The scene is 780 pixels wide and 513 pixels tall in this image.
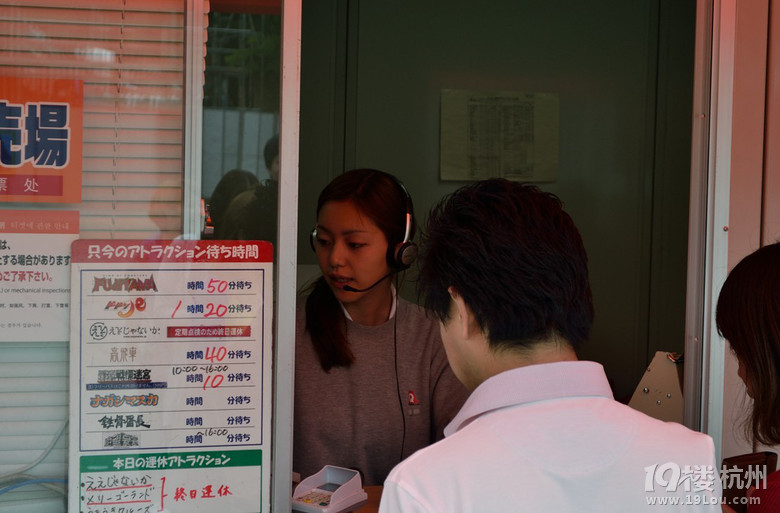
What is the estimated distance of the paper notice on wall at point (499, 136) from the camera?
350 centimetres

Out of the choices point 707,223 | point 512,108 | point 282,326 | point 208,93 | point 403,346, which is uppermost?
point 512,108

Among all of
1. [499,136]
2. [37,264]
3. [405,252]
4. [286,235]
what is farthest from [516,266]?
[499,136]

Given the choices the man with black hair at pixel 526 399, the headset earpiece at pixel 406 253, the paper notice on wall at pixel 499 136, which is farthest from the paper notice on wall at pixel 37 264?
the paper notice on wall at pixel 499 136

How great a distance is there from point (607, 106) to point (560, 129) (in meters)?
0.24

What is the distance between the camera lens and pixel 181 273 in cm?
150

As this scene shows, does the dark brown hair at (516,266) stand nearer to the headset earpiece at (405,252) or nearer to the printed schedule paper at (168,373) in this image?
the printed schedule paper at (168,373)

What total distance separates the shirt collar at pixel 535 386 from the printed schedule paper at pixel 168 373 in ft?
2.12

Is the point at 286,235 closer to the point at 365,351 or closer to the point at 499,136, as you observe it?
the point at 365,351

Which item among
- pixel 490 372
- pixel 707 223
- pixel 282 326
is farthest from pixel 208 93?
pixel 707 223

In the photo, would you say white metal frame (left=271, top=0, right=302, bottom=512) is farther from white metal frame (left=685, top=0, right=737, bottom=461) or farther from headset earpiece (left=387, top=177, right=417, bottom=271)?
white metal frame (left=685, top=0, right=737, bottom=461)

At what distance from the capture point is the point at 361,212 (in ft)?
7.38

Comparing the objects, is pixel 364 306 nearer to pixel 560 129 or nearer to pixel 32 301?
pixel 32 301

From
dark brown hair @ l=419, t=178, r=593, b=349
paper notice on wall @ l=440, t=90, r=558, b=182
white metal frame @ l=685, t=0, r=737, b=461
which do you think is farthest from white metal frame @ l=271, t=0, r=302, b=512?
paper notice on wall @ l=440, t=90, r=558, b=182

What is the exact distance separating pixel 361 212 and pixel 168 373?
2.92 ft
